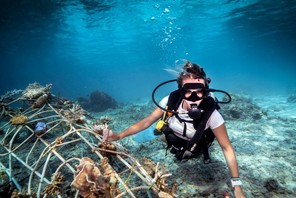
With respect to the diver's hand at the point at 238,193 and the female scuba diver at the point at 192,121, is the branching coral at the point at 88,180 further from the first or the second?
the diver's hand at the point at 238,193

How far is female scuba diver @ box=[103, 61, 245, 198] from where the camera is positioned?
3229 mm

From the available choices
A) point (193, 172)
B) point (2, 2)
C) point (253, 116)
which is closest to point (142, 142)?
point (193, 172)

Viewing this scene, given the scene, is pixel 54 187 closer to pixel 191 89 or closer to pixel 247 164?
pixel 191 89

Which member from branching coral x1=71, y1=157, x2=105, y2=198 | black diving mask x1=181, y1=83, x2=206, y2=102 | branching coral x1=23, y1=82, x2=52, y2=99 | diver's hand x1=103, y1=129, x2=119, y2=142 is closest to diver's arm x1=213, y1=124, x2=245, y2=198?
black diving mask x1=181, y1=83, x2=206, y2=102

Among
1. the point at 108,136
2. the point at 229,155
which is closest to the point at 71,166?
the point at 108,136

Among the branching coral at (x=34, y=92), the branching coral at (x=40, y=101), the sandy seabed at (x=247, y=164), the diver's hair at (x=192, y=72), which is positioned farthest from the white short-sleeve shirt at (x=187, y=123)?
the branching coral at (x=34, y=92)

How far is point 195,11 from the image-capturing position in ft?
75.1

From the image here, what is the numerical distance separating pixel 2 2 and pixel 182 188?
21.7 meters

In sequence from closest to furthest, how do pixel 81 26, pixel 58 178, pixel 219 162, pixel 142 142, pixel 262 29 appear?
1. pixel 58 178
2. pixel 219 162
3. pixel 142 142
4. pixel 81 26
5. pixel 262 29

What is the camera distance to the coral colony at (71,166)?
1.88 meters

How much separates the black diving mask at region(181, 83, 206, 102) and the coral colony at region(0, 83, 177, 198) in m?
1.35

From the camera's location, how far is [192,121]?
11.6 ft

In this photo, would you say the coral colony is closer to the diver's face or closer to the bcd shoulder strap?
the bcd shoulder strap

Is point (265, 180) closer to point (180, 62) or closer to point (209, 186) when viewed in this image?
point (209, 186)
